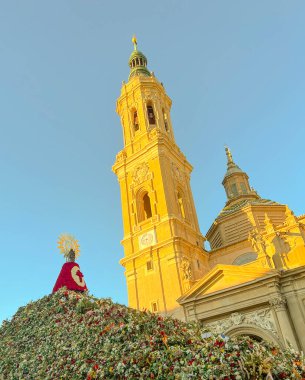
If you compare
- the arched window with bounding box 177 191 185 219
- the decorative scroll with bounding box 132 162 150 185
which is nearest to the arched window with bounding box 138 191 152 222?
the decorative scroll with bounding box 132 162 150 185

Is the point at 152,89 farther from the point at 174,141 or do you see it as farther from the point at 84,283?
the point at 84,283

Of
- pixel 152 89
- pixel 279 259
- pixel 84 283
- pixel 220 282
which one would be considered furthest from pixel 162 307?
pixel 152 89

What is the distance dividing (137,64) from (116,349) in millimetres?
38887

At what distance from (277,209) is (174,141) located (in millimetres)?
11867

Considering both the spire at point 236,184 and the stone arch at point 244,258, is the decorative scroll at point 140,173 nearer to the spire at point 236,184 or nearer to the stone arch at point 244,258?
the stone arch at point 244,258

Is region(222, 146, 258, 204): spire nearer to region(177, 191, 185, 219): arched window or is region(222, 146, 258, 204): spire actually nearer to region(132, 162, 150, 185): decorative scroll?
region(177, 191, 185, 219): arched window

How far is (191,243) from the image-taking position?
26.2 metres

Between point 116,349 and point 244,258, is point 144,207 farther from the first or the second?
point 116,349

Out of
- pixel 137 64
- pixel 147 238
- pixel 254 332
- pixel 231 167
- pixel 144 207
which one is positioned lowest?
pixel 254 332

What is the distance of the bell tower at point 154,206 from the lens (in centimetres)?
2378

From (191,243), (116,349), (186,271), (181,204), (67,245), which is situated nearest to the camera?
(116,349)

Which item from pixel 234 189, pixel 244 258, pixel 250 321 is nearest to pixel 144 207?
pixel 244 258

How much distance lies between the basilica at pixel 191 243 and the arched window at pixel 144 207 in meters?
0.09

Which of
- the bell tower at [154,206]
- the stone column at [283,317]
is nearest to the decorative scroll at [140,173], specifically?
the bell tower at [154,206]
